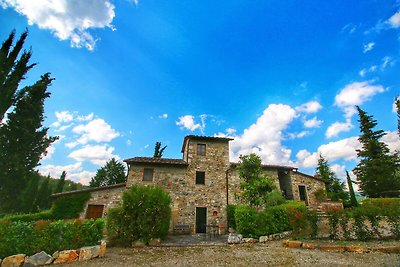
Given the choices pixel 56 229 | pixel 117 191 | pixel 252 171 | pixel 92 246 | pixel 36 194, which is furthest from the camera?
pixel 36 194

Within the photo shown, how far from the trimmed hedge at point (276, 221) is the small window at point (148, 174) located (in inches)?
307

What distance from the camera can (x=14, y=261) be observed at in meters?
6.38

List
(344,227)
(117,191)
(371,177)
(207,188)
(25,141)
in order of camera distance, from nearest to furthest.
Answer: (344,227), (117,191), (207,188), (25,141), (371,177)

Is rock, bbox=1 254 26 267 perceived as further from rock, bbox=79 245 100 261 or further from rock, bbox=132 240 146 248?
rock, bbox=132 240 146 248

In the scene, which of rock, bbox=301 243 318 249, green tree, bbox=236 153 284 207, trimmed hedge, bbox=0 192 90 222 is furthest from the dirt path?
trimmed hedge, bbox=0 192 90 222

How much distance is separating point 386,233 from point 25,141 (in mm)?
27306

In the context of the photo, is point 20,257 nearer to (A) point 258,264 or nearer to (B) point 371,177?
(A) point 258,264

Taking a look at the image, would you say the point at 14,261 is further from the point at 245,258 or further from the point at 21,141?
the point at 21,141

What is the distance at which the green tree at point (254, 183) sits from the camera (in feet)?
44.5

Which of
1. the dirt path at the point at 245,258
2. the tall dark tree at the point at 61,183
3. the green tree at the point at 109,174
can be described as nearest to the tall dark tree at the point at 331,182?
the dirt path at the point at 245,258

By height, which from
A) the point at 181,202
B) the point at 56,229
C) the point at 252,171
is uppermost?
the point at 252,171

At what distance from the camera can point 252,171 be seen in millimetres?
14406

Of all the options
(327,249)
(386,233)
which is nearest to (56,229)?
(327,249)

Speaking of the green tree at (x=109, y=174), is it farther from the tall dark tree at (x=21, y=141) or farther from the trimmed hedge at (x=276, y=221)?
the trimmed hedge at (x=276, y=221)
